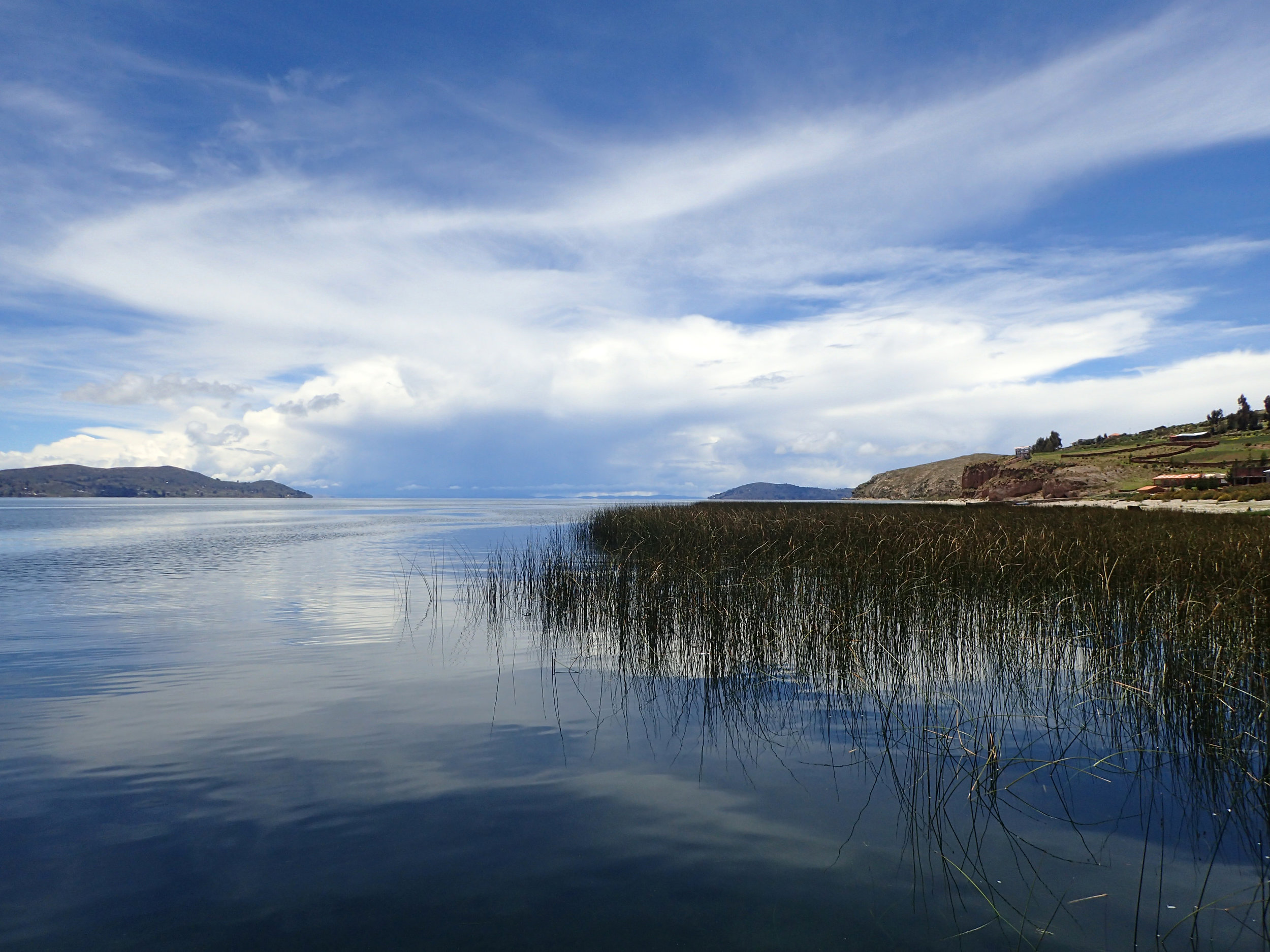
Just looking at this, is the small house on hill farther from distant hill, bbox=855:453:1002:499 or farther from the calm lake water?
the calm lake water

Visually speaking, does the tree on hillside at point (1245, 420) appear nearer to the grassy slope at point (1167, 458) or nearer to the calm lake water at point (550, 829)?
A: the grassy slope at point (1167, 458)

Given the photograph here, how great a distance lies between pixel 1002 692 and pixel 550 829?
499cm

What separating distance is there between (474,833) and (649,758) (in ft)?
5.50

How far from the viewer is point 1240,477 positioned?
146 ft

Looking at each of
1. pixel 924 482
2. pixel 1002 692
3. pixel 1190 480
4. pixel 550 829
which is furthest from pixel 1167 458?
pixel 550 829

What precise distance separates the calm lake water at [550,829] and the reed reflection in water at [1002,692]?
34mm

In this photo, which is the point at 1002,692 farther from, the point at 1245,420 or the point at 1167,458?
the point at 1245,420

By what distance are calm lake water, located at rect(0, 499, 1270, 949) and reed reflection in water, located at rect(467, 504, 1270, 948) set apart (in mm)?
34

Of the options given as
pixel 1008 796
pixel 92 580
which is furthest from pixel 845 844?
pixel 92 580

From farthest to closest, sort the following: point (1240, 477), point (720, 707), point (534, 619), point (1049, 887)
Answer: point (1240, 477)
point (534, 619)
point (720, 707)
point (1049, 887)

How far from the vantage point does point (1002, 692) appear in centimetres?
685

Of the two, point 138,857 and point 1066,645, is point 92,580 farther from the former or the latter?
point 1066,645

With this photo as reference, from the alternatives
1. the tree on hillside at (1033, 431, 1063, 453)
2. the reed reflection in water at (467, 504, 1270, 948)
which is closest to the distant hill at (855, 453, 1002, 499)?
the tree on hillside at (1033, 431, 1063, 453)

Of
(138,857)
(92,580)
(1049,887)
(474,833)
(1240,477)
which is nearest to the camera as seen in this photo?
(1049,887)
